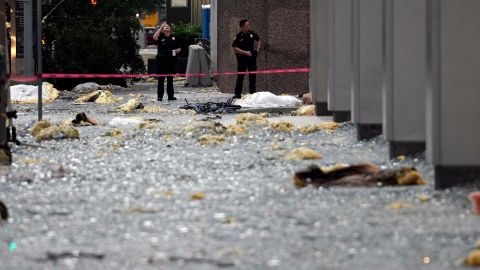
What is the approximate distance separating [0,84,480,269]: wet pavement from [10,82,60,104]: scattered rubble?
14291mm

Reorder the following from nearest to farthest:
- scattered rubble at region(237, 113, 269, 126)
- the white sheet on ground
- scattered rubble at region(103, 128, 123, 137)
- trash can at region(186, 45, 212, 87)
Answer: scattered rubble at region(103, 128, 123, 137)
scattered rubble at region(237, 113, 269, 126)
the white sheet on ground
trash can at region(186, 45, 212, 87)

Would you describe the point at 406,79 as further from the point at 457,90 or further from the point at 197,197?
the point at 197,197

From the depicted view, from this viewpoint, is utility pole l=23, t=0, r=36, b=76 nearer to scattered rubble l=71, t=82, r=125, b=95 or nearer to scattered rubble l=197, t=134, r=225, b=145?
scattered rubble l=197, t=134, r=225, b=145

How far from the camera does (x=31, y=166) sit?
15.8 m

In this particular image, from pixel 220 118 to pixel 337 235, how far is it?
1508 cm

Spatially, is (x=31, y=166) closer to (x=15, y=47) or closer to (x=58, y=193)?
(x=58, y=193)

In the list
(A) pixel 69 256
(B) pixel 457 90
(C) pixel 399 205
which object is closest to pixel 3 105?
(B) pixel 457 90

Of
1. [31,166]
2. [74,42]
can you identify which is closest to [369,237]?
[31,166]

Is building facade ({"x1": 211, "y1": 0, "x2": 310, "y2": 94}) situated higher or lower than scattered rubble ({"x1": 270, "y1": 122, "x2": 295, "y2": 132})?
higher

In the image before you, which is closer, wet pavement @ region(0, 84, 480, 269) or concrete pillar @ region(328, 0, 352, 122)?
wet pavement @ region(0, 84, 480, 269)

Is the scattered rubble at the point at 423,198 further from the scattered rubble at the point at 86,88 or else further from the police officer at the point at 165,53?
the scattered rubble at the point at 86,88

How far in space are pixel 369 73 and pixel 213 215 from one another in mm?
8061

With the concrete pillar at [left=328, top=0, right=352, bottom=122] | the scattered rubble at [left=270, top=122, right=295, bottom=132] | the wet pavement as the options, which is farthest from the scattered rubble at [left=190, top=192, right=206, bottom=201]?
the concrete pillar at [left=328, top=0, right=352, bottom=122]

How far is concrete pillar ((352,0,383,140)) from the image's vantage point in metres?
18.8
